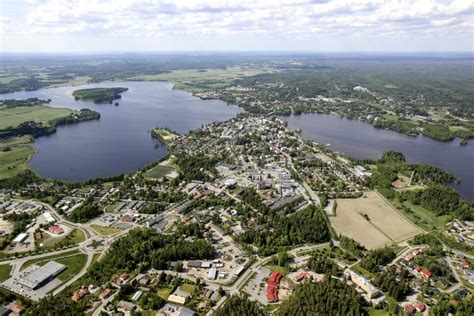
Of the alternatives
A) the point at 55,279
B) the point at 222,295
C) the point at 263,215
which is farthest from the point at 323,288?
the point at 55,279

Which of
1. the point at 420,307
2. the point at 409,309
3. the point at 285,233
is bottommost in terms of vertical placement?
the point at 420,307

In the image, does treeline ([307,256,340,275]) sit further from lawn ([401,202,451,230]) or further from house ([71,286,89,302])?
house ([71,286,89,302])

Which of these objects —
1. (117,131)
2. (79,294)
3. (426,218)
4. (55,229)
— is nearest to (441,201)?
(426,218)

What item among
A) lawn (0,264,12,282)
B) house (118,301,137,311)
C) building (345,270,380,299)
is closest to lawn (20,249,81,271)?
lawn (0,264,12,282)

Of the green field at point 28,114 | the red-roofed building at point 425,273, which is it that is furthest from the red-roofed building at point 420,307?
the green field at point 28,114

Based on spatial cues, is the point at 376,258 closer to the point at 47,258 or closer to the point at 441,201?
the point at 441,201

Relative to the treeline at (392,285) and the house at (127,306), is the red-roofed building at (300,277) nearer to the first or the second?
the treeline at (392,285)
